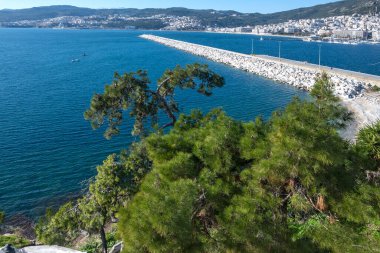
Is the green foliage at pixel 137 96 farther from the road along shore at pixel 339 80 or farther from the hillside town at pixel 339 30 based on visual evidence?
the hillside town at pixel 339 30

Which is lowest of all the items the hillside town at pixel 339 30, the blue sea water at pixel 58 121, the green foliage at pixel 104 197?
the blue sea water at pixel 58 121

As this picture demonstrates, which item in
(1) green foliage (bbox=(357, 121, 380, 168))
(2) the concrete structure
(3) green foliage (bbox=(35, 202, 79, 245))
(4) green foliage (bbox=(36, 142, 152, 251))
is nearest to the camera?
(1) green foliage (bbox=(357, 121, 380, 168))

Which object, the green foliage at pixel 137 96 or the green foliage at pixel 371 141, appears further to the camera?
the green foliage at pixel 137 96

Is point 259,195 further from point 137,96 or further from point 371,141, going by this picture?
point 137,96

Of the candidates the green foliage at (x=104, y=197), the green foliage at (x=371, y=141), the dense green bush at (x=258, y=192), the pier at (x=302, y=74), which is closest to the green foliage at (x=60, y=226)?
the green foliage at (x=104, y=197)

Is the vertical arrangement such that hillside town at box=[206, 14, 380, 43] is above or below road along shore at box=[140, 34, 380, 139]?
above

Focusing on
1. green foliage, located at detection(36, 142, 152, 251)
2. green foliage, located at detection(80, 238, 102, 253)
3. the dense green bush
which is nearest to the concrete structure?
green foliage, located at detection(80, 238, 102, 253)

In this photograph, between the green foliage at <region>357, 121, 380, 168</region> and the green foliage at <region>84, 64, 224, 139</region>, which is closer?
the green foliage at <region>357, 121, 380, 168</region>

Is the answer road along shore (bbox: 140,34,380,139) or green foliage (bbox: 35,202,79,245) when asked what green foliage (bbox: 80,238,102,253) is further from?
road along shore (bbox: 140,34,380,139)

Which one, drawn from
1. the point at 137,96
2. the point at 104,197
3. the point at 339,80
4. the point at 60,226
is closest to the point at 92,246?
the point at 60,226
